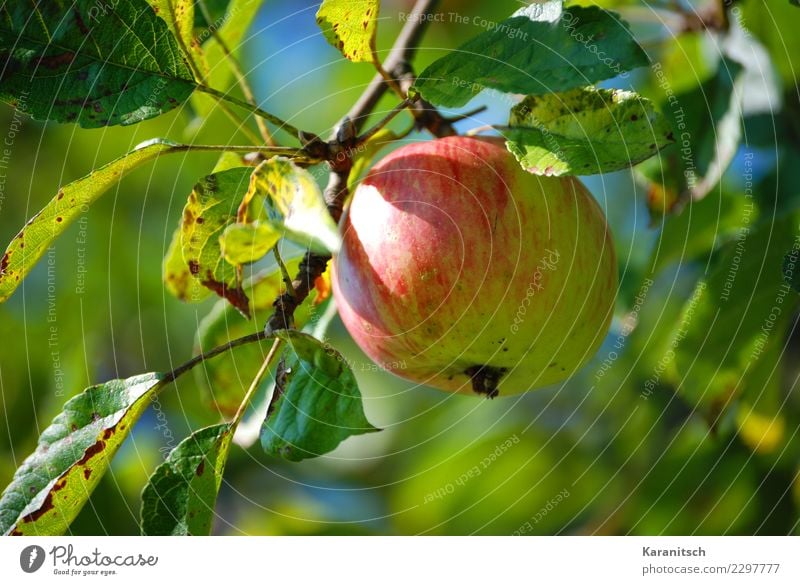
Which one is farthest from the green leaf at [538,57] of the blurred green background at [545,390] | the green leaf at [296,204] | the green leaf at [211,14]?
the green leaf at [211,14]

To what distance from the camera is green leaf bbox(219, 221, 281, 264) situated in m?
0.53

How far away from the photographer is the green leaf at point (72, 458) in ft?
2.32

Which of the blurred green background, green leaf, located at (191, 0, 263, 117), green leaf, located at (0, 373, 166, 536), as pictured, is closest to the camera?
green leaf, located at (0, 373, 166, 536)

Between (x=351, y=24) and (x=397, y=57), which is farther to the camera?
(x=397, y=57)

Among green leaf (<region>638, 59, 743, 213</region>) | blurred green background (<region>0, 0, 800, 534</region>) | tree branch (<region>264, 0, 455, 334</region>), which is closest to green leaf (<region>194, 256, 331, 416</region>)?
blurred green background (<region>0, 0, 800, 534</region>)

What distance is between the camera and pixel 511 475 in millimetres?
1276

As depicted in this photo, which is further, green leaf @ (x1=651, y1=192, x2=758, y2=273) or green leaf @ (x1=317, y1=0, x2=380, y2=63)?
green leaf @ (x1=651, y1=192, x2=758, y2=273)

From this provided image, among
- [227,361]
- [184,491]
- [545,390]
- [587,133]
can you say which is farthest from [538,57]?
[545,390]

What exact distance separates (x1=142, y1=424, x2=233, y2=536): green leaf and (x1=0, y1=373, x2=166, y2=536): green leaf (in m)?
0.05

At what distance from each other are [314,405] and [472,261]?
0.52 feet

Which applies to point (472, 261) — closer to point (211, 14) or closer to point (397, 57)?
point (397, 57)

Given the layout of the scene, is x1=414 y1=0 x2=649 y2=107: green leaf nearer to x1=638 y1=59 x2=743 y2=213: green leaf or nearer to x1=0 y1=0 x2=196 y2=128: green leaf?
x1=0 y1=0 x2=196 y2=128: green leaf

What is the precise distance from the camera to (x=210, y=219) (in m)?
0.70
